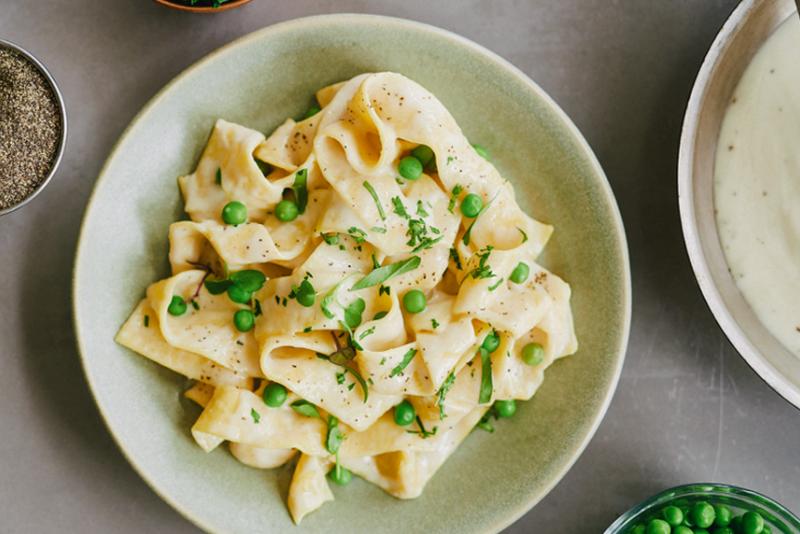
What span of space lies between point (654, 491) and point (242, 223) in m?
2.15

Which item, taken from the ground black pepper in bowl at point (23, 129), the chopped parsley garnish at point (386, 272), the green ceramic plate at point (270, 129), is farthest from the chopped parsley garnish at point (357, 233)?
the ground black pepper in bowl at point (23, 129)

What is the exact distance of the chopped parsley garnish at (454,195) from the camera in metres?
3.34

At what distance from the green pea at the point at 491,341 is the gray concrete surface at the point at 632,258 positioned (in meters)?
0.72

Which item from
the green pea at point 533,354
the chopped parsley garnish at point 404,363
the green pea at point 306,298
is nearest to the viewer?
the green pea at point 306,298

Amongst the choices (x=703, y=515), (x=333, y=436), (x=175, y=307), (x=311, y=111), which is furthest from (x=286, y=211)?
(x=703, y=515)

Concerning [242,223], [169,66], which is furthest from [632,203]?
[169,66]

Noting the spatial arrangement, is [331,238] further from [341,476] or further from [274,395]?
[341,476]

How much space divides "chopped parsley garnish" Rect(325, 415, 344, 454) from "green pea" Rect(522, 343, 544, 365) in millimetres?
804

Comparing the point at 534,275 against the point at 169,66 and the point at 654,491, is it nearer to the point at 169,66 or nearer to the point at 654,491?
the point at 654,491

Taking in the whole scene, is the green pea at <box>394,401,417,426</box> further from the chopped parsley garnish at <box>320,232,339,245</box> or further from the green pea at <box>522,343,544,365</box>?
the chopped parsley garnish at <box>320,232,339,245</box>

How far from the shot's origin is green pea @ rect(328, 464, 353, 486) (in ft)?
11.4

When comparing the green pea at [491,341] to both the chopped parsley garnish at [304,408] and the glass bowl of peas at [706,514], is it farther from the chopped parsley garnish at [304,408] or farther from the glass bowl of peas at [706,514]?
the glass bowl of peas at [706,514]

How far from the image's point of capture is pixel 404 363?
3.36m

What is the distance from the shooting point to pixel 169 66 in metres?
3.51
